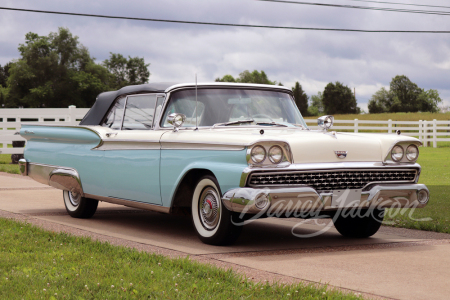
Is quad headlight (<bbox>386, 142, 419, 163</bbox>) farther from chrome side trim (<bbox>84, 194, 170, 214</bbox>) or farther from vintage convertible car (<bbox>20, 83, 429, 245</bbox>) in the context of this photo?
chrome side trim (<bbox>84, 194, 170, 214</bbox>)

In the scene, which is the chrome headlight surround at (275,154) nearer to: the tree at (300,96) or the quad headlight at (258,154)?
the quad headlight at (258,154)

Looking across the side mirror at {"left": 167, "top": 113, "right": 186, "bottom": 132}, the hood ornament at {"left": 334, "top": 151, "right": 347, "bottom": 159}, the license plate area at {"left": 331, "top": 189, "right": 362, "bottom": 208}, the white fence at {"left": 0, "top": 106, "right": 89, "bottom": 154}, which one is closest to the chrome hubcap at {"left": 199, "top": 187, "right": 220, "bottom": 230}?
the side mirror at {"left": 167, "top": 113, "right": 186, "bottom": 132}

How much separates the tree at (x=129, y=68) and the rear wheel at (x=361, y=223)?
328 ft

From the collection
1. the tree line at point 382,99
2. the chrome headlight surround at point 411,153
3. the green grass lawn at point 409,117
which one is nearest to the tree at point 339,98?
the tree line at point 382,99

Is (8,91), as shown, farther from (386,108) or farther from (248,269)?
(248,269)

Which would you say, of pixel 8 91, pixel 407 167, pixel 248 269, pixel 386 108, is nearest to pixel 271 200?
pixel 248 269

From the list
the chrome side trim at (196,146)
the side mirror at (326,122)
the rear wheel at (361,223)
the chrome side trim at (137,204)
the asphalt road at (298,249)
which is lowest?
the asphalt road at (298,249)

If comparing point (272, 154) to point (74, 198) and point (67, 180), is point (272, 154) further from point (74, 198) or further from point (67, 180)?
point (74, 198)

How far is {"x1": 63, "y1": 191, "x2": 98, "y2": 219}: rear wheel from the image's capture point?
316 inches

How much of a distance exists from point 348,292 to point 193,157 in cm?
235

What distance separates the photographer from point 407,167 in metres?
6.19

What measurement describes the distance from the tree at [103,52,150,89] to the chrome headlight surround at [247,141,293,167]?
101 metres

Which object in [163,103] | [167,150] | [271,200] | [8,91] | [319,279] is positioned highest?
[8,91]

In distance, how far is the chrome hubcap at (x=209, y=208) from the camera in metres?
5.88
